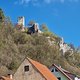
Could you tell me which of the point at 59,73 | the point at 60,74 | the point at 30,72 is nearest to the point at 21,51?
the point at 59,73

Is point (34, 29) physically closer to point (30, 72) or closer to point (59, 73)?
point (59, 73)

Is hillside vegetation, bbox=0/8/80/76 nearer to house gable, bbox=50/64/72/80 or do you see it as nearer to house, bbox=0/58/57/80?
house gable, bbox=50/64/72/80

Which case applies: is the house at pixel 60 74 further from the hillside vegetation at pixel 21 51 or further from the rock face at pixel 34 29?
the rock face at pixel 34 29

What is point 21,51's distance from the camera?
97.9 m

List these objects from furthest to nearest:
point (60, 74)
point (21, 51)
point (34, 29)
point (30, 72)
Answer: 1. point (34, 29)
2. point (21, 51)
3. point (60, 74)
4. point (30, 72)

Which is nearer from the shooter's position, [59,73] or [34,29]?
[59,73]

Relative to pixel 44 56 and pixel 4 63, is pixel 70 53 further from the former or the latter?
pixel 4 63

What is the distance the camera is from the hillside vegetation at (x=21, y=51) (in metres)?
81.0

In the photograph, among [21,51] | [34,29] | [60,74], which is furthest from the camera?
[34,29]

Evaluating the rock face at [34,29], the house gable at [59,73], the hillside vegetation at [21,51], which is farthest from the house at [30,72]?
Answer: the rock face at [34,29]

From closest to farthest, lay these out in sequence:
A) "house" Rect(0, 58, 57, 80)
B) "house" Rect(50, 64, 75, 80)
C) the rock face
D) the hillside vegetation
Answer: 1. "house" Rect(0, 58, 57, 80)
2. "house" Rect(50, 64, 75, 80)
3. the hillside vegetation
4. the rock face

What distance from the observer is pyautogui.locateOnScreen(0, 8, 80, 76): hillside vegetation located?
81000mm

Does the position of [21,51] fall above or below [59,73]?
above

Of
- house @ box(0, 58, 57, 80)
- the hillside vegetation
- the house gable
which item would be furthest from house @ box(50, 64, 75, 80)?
the hillside vegetation
